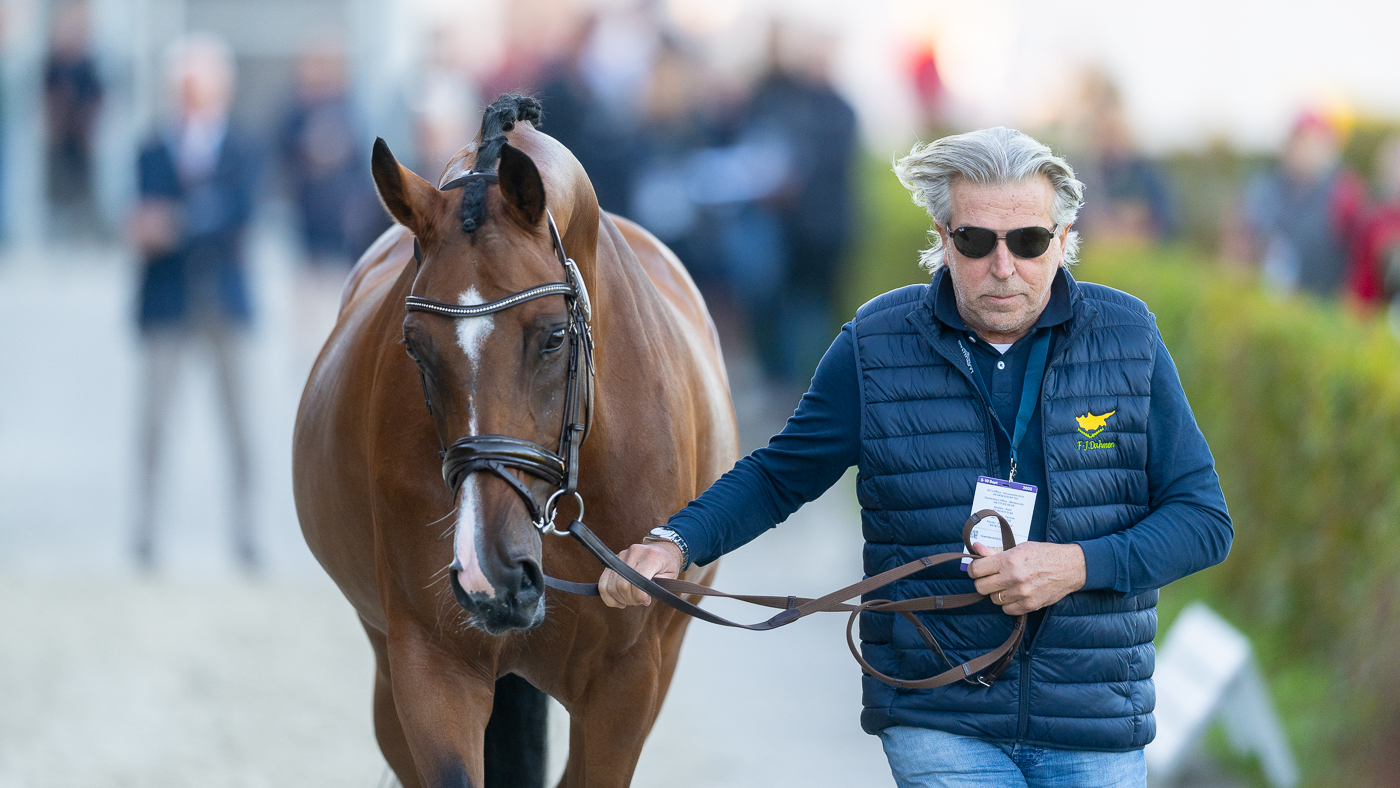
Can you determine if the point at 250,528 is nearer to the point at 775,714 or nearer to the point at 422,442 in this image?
the point at 775,714

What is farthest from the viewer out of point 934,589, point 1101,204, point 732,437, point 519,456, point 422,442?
point 1101,204

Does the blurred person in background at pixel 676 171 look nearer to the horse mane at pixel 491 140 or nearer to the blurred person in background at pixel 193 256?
the blurred person in background at pixel 193 256

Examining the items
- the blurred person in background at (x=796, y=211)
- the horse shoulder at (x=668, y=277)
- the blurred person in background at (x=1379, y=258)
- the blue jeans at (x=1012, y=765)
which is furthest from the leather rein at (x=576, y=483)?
the blurred person in background at (x=796, y=211)

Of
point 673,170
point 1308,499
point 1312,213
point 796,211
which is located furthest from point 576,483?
point 673,170

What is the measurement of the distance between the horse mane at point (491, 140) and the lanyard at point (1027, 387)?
970mm

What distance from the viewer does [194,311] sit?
29.4ft

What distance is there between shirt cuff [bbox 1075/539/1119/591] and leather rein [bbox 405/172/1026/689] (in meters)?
0.13

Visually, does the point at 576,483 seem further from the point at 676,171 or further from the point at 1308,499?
the point at 676,171

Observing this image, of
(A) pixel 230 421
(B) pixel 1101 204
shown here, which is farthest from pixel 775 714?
(B) pixel 1101 204

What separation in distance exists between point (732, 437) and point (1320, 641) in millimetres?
2699

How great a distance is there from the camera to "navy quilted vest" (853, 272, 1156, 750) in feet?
9.53

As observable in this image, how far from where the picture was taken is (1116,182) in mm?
10531

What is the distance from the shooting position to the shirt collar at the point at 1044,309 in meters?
2.98

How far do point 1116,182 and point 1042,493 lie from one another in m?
8.05
